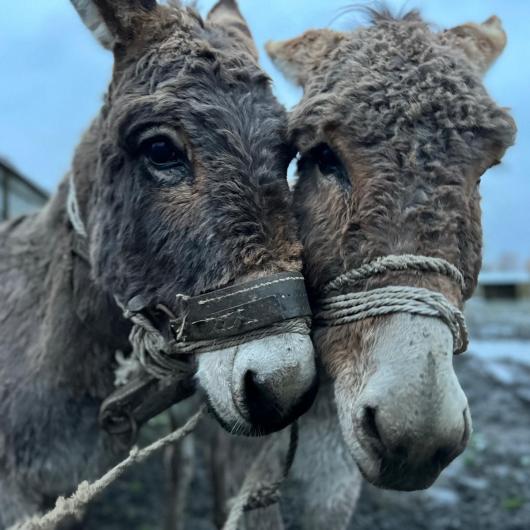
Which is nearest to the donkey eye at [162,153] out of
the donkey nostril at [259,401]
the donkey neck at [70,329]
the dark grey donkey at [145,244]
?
the dark grey donkey at [145,244]

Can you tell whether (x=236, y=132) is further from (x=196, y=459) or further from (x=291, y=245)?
(x=196, y=459)

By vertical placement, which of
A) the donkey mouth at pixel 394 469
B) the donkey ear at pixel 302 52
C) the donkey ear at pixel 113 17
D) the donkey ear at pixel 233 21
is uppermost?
the donkey ear at pixel 113 17

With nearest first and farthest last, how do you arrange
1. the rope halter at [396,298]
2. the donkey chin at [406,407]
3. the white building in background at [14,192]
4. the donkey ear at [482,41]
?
1. the donkey chin at [406,407]
2. the rope halter at [396,298]
3. the donkey ear at [482,41]
4. the white building in background at [14,192]

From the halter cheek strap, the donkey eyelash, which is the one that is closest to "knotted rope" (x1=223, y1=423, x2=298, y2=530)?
the halter cheek strap

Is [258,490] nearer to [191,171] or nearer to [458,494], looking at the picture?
[191,171]

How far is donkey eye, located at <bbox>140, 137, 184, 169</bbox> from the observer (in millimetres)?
1944

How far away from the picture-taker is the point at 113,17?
2119 millimetres

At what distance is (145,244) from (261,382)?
65 cm

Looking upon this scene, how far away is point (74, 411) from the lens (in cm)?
240

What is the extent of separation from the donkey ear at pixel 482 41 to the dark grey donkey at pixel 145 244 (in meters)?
0.74

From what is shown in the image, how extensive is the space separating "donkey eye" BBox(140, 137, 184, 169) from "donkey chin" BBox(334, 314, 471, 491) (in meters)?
0.82

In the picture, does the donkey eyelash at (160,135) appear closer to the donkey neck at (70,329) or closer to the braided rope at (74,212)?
the braided rope at (74,212)

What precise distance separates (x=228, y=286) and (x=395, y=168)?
Answer: 1.85 feet

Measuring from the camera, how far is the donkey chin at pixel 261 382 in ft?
5.26
